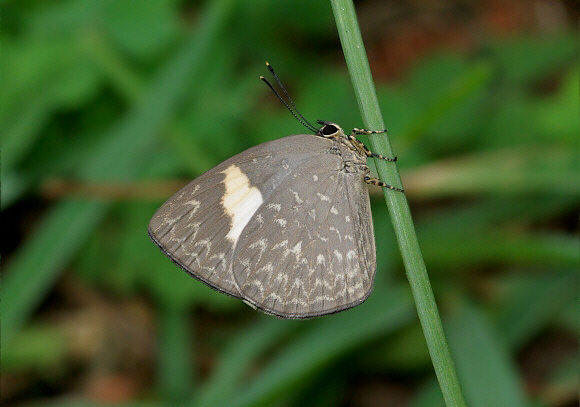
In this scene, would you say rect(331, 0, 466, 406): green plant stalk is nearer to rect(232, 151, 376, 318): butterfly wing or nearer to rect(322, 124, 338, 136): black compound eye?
rect(232, 151, 376, 318): butterfly wing

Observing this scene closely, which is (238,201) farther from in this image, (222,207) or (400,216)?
(400,216)

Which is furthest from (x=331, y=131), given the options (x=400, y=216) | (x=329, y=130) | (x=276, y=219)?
(x=400, y=216)

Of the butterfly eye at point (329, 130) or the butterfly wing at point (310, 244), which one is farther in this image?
the butterfly eye at point (329, 130)

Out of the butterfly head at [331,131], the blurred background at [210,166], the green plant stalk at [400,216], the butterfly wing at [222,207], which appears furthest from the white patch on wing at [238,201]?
the blurred background at [210,166]

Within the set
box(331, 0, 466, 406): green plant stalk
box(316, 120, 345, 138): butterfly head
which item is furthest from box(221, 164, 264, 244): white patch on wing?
box(331, 0, 466, 406): green plant stalk

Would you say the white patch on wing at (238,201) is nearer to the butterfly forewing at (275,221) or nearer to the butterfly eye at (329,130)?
the butterfly forewing at (275,221)

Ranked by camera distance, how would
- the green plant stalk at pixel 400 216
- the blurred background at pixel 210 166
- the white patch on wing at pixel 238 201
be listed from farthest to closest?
the blurred background at pixel 210 166 → the white patch on wing at pixel 238 201 → the green plant stalk at pixel 400 216

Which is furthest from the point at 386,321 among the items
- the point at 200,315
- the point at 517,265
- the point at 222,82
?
the point at 222,82

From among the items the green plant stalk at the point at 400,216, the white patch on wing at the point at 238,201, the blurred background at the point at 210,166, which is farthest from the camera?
the blurred background at the point at 210,166
